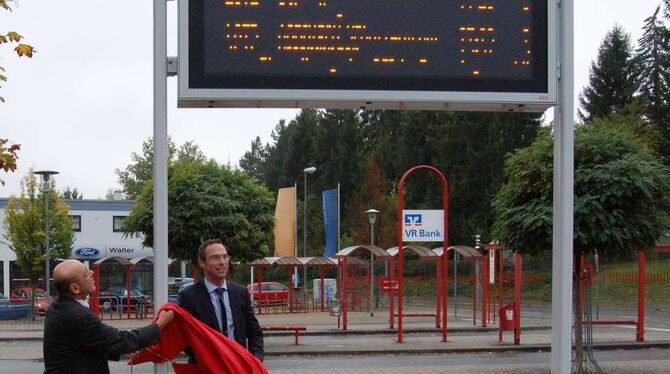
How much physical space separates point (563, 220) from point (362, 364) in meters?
11.3

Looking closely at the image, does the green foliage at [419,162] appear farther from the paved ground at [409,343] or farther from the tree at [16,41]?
the tree at [16,41]

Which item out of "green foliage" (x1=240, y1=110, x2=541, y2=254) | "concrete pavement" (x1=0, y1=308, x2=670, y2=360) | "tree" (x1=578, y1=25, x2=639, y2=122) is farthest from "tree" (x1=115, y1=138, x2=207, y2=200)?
"concrete pavement" (x1=0, y1=308, x2=670, y2=360)

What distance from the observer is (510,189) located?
15.4m

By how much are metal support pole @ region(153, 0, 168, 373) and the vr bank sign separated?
60.2 ft

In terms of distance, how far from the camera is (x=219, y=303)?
20.6 feet

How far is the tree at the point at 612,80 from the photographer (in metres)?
78.2

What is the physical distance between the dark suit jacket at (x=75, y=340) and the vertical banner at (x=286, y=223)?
43.9 metres

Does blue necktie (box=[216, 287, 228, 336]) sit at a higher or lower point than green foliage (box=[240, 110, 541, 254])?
lower

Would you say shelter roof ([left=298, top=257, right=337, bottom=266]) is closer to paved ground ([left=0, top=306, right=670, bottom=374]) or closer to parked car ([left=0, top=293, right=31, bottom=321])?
A: paved ground ([left=0, top=306, right=670, bottom=374])

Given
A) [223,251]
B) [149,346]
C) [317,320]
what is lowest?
[317,320]

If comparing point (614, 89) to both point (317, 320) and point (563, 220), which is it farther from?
point (563, 220)

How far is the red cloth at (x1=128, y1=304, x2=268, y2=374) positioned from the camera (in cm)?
601

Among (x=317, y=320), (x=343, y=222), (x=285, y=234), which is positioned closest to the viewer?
(x=317, y=320)

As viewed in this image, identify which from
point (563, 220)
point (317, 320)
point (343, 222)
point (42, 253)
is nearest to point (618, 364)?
point (563, 220)
